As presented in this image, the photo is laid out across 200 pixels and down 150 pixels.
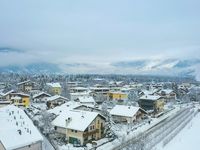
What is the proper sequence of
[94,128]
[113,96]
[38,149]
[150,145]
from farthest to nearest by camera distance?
[113,96] → [94,128] → [150,145] → [38,149]

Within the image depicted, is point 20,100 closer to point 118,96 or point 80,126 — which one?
point 80,126

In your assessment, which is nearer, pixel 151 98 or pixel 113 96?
pixel 151 98

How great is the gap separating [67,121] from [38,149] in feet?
40.4

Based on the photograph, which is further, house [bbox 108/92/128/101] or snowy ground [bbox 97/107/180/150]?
house [bbox 108/92/128/101]

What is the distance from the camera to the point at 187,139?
47.2 m

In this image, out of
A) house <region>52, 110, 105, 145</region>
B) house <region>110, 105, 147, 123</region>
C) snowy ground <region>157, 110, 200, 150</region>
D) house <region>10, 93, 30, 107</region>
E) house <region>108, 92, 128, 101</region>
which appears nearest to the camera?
house <region>52, 110, 105, 145</region>

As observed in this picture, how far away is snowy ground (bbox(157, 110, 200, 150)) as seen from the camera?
42.2 m

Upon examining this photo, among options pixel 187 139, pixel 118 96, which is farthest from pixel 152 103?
pixel 187 139

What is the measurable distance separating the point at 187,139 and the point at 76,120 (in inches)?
729

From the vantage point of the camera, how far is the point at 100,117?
44.2 metres

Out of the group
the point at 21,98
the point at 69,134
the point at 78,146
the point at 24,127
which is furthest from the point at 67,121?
the point at 21,98

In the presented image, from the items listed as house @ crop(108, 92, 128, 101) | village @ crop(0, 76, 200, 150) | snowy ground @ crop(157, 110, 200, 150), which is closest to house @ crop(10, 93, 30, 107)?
village @ crop(0, 76, 200, 150)

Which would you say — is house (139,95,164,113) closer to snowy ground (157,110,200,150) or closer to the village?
the village

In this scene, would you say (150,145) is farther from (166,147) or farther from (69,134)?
(69,134)
